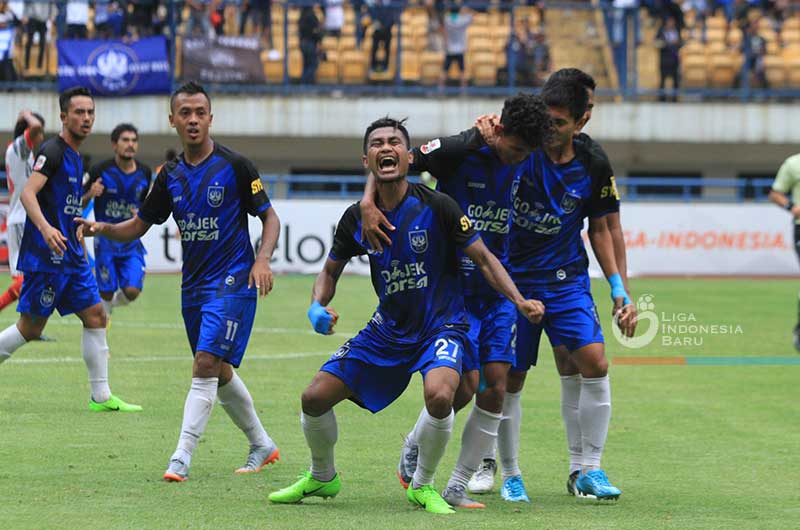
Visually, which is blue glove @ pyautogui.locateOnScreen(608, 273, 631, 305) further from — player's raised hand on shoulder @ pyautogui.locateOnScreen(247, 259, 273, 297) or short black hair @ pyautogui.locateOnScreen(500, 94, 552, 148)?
player's raised hand on shoulder @ pyautogui.locateOnScreen(247, 259, 273, 297)

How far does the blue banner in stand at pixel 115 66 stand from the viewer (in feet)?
103

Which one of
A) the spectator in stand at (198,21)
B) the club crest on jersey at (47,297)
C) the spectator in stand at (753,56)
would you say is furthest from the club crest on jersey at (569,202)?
the spectator in stand at (753,56)

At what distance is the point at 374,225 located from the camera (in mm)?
7164

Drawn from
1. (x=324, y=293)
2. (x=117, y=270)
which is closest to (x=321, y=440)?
(x=324, y=293)

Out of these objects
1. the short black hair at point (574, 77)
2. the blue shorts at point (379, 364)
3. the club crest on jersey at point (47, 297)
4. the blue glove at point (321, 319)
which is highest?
the short black hair at point (574, 77)

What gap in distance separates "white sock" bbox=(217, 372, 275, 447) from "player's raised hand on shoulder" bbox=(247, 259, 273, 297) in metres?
0.74

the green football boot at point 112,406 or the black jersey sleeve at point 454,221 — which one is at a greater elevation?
the black jersey sleeve at point 454,221

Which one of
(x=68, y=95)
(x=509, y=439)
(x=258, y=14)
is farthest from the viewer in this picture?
(x=258, y=14)

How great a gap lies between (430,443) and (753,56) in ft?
95.4

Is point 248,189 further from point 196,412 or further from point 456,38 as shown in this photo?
point 456,38

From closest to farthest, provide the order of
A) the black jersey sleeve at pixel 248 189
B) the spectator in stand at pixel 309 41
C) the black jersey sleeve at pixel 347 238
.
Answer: the black jersey sleeve at pixel 347 238, the black jersey sleeve at pixel 248 189, the spectator in stand at pixel 309 41

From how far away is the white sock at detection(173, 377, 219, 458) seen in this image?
26.2 feet

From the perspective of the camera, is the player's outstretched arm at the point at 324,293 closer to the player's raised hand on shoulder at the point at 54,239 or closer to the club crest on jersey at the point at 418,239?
the club crest on jersey at the point at 418,239
